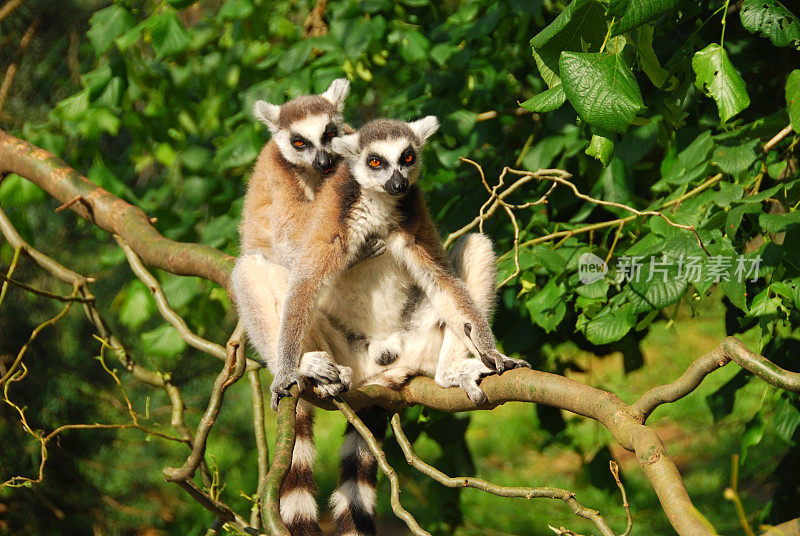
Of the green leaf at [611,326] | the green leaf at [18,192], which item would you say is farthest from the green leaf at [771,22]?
the green leaf at [18,192]

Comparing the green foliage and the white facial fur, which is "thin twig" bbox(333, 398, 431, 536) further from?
the white facial fur

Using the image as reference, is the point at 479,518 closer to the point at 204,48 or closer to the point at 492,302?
the point at 492,302

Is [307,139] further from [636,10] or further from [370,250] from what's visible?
[636,10]

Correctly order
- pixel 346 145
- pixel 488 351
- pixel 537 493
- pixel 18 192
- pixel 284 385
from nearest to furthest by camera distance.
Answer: pixel 537 493, pixel 284 385, pixel 488 351, pixel 346 145, pixel 18 192

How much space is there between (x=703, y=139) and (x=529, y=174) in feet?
1.90

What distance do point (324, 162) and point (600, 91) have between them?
1798 millimetres

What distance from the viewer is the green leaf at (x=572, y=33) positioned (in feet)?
6.00

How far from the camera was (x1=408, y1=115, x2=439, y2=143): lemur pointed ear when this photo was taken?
3.08m

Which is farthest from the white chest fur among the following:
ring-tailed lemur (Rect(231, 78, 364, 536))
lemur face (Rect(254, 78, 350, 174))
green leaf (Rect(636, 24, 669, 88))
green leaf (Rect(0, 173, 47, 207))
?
green leaf (Rect(0, 173, 47, 207))

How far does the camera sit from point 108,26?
135 inches

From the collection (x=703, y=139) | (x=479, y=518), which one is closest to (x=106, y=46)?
(x=703, y=139)

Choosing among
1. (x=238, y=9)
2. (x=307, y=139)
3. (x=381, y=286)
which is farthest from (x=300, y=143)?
(x=381, y=286)

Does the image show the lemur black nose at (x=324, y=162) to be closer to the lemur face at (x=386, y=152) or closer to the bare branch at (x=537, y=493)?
the lemur face at (x=386, y=152)

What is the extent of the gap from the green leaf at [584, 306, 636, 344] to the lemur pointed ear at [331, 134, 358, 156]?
45.0 inches
